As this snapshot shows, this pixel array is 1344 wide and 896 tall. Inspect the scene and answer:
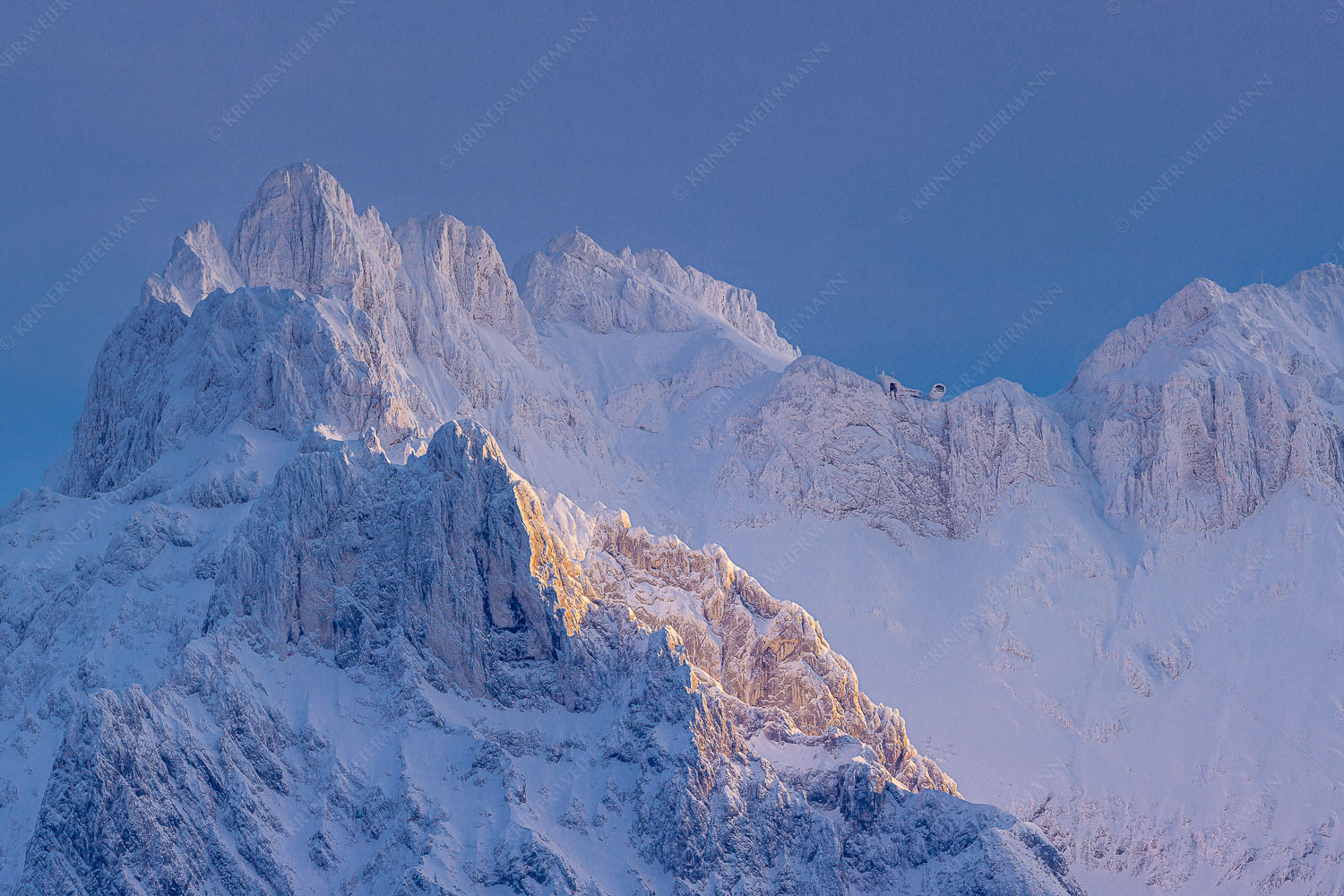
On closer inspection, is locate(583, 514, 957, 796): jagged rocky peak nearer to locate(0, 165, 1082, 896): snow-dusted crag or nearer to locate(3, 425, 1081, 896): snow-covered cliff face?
locate(0, 165, 1082, 896): snow-dusted crag

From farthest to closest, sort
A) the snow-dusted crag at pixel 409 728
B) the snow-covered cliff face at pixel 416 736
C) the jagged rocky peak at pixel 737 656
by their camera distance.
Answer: the jagged rocky peak at pixel 737 656
the snow-dusted crag at pixel 409 728
the snow-covered cliff face at pixel 416 736

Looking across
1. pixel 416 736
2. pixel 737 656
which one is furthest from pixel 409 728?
pixel 737 656

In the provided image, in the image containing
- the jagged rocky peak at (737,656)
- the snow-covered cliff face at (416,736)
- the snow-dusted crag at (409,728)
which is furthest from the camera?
the jagged rocky peak at (737,656)

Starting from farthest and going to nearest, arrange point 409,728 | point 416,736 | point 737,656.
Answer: point 737,656 < point 409,728 < point 416,736

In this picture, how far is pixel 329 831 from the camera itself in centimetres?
16625

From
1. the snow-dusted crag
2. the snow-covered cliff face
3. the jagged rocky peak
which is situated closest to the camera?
the snow-covered cliff face

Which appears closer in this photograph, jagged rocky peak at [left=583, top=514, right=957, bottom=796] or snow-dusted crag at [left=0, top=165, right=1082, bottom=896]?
snow-dusted crag at [left=0, top=165, right=1082, bottom=896]

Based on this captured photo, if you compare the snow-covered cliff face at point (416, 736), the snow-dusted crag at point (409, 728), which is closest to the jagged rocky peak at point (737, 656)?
the snow-dusted crag at point (409, 728)

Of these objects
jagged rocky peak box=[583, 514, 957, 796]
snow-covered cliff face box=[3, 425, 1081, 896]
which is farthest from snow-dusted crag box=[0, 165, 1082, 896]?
jagged rocky peak box=[583, 514, 957, 796]

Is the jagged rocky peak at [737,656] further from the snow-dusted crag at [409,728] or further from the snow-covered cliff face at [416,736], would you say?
the snow-covered cliff face at [416,736]

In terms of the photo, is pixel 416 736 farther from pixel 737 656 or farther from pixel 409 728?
pixel 737 656

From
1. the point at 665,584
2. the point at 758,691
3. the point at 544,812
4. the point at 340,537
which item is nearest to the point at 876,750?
the point at 758,691

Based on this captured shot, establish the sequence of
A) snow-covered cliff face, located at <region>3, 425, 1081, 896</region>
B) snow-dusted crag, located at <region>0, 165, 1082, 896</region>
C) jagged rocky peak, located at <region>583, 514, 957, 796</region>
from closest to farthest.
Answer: snow-covered cliff face, located at <region>3, 425, 1081, 896</region> → snow-dusted crag, located at <region>0, 165, 1082, 896</region> → jagged rocky peak, located at <region>583, 514, 957, 796</region>

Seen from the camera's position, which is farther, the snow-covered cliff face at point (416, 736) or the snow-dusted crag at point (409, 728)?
the snow-dusted crag at point (409, 728)
